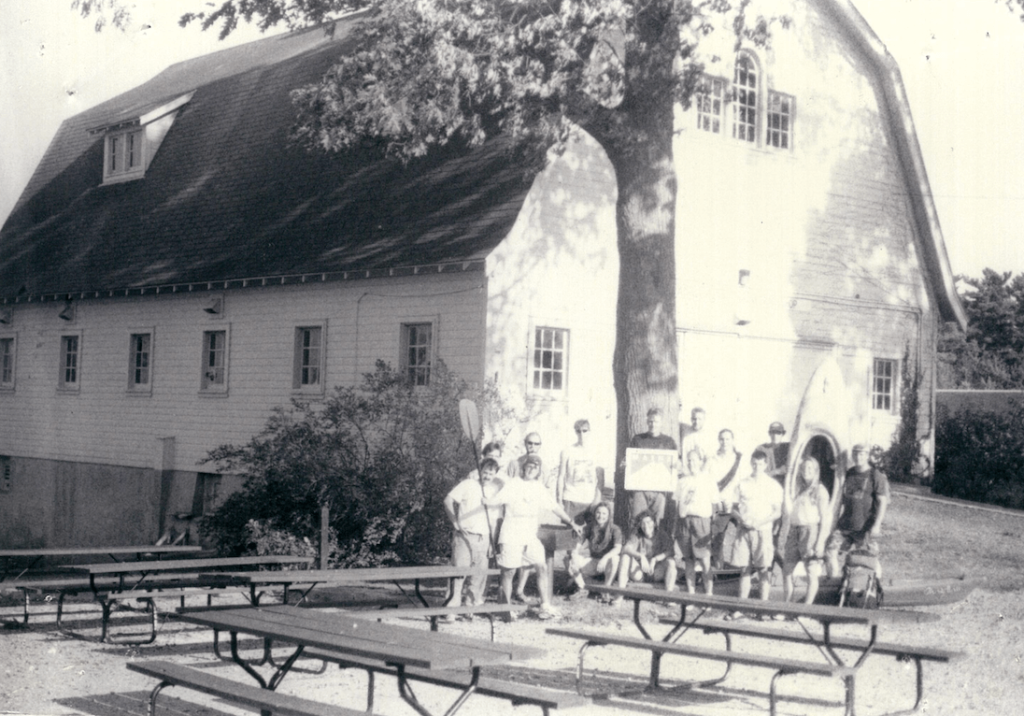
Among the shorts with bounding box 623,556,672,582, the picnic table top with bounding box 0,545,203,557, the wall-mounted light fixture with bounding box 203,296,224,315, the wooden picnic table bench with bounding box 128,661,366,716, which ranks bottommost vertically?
the shorts with bounding box 623,556,672,582

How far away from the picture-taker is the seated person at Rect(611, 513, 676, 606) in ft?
47.0

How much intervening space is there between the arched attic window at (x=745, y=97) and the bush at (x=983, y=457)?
Result: 22.8 feet

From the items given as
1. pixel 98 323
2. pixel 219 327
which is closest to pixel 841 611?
pixel 219 327

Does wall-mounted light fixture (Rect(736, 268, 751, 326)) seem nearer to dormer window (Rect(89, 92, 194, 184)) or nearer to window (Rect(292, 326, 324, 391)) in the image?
window (Rect(292, 326, 324, 391))

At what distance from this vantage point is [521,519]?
1359 centimetres

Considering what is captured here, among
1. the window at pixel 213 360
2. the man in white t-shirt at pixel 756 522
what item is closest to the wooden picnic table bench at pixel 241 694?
the man in white t-shirt at pixel 756 522

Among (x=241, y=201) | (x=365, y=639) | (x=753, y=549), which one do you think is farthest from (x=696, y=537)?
(x=241, y=201)

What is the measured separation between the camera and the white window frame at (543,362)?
2011cm

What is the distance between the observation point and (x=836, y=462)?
16391mm

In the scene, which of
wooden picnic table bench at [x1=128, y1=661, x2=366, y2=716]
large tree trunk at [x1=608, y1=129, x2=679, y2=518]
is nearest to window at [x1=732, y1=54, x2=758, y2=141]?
large tree trunk at [x1=608, y1=129, x2=679, y2=518]

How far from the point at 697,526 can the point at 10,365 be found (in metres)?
20.2

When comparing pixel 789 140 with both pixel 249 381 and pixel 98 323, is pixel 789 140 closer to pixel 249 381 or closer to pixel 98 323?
pixel 249 381

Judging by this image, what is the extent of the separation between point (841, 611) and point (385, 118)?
851 centimetres

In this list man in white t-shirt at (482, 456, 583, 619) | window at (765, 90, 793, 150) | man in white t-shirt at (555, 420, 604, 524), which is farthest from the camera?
window at (765, 90, 793, 150)
